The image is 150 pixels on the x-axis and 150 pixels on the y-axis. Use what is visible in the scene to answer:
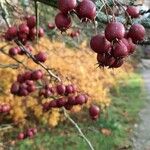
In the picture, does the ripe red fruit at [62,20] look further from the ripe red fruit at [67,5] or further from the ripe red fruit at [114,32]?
the ripe red fruit at [114,32]

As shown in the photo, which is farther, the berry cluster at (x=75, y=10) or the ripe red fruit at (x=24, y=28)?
the ripe red fruit at (x=24, y=28)

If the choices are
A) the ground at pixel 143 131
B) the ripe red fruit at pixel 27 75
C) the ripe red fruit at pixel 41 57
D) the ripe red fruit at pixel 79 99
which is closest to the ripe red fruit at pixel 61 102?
the ripe red fruit at pixel 79 99

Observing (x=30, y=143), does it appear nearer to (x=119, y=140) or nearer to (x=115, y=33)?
(x=119, y=140)

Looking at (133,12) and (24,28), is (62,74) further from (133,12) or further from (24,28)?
(133,12)

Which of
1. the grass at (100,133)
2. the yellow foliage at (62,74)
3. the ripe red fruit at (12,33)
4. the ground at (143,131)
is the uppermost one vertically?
the ripe red fruit at (12,33)

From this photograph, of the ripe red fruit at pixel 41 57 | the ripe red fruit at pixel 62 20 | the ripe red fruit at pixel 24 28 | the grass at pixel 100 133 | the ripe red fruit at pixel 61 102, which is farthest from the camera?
the grass at pixel 100 133

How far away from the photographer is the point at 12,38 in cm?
377

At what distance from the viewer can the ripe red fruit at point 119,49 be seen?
5.61 feet

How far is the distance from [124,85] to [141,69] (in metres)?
7.69

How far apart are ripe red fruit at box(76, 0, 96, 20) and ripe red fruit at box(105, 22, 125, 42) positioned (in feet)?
0.24

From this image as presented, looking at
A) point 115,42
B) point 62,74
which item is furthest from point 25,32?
point 62,74

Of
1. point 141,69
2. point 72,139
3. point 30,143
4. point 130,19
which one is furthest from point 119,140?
point 141,69

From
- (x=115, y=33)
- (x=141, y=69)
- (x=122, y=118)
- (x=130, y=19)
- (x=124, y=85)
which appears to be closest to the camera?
(x=115, y=33)

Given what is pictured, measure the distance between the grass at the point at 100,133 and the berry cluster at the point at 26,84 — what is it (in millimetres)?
3336
